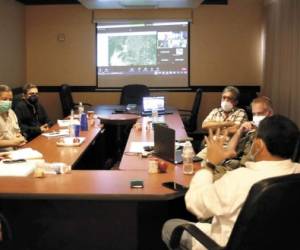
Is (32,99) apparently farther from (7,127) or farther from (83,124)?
(7,127)

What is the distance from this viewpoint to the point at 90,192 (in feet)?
8.21

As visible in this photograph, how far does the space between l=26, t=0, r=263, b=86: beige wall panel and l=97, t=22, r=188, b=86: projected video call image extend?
0.54 feet

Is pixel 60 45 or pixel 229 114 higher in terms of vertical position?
pixel 60 45

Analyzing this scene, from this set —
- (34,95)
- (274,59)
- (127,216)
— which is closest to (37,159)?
(127,216)

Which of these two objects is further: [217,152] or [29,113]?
[29,113]

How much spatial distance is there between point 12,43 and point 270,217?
6429 millimetres

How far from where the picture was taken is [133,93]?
7492 mm

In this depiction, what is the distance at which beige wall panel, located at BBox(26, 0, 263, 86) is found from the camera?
770cm

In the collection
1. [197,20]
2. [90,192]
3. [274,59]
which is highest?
[197,20]

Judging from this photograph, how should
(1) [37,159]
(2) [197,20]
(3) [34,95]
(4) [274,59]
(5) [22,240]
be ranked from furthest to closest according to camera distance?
(2) [197,20] → (4) [274,59] → (3) [34,95] → (1) [37,159] → (5) [22,240]

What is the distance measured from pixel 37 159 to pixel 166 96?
4810mm

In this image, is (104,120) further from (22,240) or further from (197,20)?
(197,20)

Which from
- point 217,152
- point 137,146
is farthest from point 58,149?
point 217,152

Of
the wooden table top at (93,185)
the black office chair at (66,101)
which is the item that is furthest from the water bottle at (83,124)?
the black office chair at (66,101)
